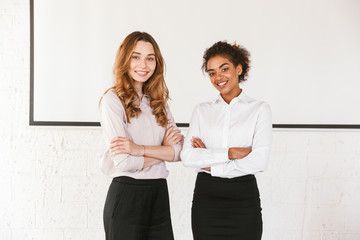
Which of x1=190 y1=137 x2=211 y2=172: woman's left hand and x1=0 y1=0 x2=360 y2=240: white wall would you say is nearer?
x1=190 y1=137 x2=211 y2=172: woman's left hand

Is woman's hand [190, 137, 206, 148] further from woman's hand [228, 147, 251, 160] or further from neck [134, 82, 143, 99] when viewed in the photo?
neck [134, 82, 143, 99]

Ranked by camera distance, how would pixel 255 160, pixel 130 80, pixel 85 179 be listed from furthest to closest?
pixel 85 179
pixel 130 80
pixel 255 160

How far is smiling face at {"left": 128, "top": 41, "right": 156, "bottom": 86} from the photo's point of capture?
1768mm

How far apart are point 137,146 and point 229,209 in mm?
634

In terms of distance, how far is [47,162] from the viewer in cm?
276

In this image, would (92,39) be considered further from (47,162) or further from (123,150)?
(123,150)

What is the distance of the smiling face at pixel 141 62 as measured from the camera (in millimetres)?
1768

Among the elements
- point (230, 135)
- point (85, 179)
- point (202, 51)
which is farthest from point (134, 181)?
point (202, 51)

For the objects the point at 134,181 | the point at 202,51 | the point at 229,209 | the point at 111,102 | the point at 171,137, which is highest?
the point at 202,51

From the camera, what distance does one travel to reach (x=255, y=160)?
67.8 inches

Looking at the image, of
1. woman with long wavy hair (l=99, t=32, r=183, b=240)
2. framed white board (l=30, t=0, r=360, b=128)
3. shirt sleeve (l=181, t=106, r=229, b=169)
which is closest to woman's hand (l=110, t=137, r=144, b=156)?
woman with long wavy hair (l=99, t=32, r=183, b=240)

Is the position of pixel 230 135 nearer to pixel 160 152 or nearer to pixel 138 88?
pixel 160 152

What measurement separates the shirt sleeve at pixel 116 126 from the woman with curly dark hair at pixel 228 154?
342 mm

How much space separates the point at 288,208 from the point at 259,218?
4.46ft
